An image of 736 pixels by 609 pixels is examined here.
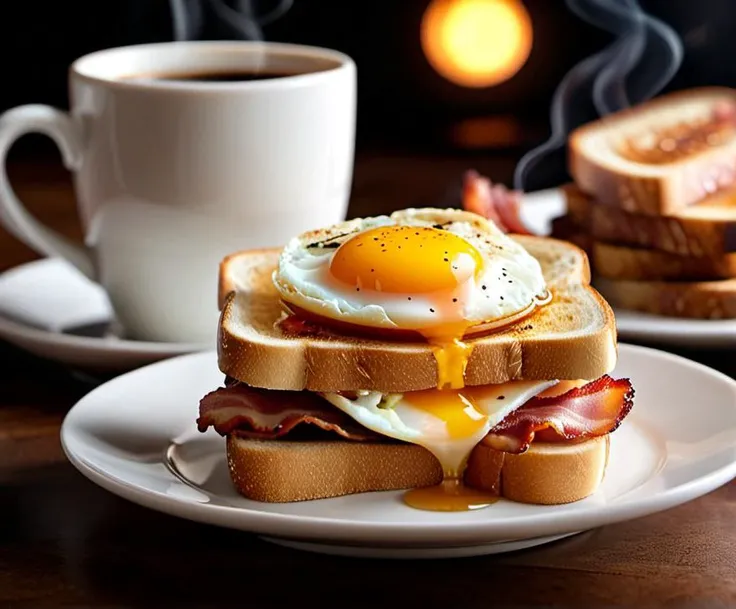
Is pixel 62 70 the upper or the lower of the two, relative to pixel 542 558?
lower

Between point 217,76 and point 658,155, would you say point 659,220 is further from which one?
point 217,76

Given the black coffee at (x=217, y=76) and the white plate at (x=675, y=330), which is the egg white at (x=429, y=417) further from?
the black coffee at (x=217, y=76)

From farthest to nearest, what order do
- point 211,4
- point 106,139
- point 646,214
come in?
1. point 211,4
2. point 646,214
3. point 106,139

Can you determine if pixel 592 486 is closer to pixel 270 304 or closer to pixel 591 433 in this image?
pixel 591 433

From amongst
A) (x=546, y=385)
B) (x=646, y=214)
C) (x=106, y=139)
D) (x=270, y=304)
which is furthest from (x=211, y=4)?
(x=546, y=385)

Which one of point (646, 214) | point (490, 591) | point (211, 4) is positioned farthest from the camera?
point (211, 4)

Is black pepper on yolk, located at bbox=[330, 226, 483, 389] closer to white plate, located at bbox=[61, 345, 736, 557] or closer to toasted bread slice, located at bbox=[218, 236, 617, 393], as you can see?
toasted bread slice, located at bbox=[218, 236, 617, 393]

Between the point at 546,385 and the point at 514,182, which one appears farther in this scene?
the point at 514,182

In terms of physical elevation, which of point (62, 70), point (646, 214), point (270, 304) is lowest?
point (62, 70)
